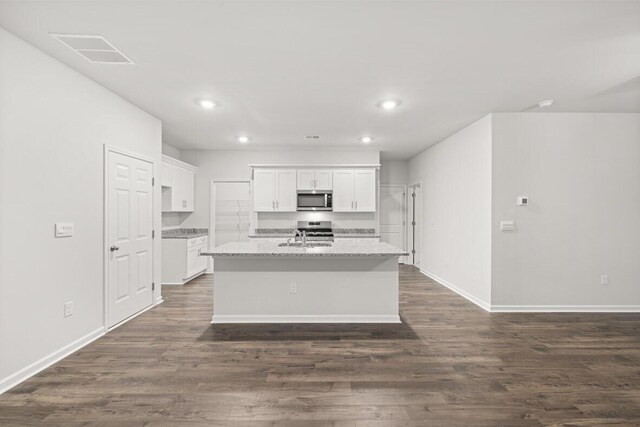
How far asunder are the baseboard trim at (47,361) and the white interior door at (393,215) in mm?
6044

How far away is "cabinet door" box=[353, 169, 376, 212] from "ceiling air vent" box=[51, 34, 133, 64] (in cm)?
452

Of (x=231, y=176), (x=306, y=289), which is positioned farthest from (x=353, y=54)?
(x=231, y=176)

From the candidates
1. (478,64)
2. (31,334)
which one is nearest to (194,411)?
(31,334)

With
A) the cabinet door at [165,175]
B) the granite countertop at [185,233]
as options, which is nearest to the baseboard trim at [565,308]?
the granite countertop at [185,233]

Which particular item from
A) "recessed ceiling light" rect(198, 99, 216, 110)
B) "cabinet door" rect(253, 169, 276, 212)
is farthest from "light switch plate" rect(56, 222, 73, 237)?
"cabinet door" rect(253, 169, 276, 212)

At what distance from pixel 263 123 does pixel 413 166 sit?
13.5 ft

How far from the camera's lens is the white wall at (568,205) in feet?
13.8

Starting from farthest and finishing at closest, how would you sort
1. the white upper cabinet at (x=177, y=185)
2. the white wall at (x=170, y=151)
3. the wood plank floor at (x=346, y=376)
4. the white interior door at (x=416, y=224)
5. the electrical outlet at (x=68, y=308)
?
1. the white interior door at (x=416, y=224)
2. the white wall at (x=170, y=151)
3. the white upper cabinet at (x=177, y=185)
4. the electrical outlet at (x=68, y=308)
5. the wood plank floor at (x=346, y=376)

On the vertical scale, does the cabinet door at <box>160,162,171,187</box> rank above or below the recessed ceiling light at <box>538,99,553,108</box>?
below

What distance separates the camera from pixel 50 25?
7.39 feet

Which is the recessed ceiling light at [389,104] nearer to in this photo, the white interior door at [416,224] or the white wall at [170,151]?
the white interior door at [416,224]

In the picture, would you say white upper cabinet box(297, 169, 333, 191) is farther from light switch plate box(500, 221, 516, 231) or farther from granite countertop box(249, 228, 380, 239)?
light switch plate box(500, 221, 516, 231)

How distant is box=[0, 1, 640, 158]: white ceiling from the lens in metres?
2.10

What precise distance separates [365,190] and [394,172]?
1.70m
